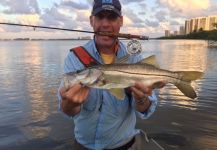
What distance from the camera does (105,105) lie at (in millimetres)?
4934

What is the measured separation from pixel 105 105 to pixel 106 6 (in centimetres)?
134

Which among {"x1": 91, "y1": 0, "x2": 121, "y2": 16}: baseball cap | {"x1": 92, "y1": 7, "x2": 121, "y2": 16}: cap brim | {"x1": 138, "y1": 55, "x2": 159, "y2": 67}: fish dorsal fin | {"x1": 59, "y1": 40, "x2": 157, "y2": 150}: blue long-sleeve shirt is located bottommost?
{"x1": 59, "y1": 40, "x2": 157, "y2": 150}: blue long-sleeve shirt

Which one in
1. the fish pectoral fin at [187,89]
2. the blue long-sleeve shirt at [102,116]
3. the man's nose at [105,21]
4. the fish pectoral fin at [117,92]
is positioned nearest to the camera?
the fish pectoral fin at [117,92]

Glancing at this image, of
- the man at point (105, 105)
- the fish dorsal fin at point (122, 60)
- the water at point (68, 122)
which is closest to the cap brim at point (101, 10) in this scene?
the man at point (105, 105)

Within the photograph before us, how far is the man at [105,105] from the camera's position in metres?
4.93

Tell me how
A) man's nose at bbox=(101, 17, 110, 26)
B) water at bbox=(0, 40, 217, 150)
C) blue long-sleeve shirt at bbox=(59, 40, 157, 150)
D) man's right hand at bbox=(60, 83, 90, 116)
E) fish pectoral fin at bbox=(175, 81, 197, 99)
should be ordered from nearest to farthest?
1. man's right hand at bbox=(60, 83, 90, 116)
2. fish pectoral fin at bbox=(175, 81, 197, 99)
3. blue long-sleeve shirt at bbox=(59, 40, 157, 150)
4. man's nose at bbox=(101, 17, 110, 26)
5. water at bbox=(0, 40, 217, 150)

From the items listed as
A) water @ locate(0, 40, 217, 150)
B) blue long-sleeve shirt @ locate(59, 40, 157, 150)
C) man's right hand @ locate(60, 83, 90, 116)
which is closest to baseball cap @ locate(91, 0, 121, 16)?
blue long-sleeve shirt @ locate(59, 40, 157, 150)

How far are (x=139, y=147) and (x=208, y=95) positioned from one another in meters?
18.7

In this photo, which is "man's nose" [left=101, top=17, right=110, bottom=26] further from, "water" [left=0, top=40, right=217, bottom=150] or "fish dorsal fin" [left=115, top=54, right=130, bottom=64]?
"water" [left=0, top=40, right=217, bottom=150]

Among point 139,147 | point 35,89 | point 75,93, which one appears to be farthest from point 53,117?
point 75,93

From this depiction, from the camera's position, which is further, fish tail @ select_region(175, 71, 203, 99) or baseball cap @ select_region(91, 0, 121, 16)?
baseball cap @ select_region(91, 0, 121, 16)

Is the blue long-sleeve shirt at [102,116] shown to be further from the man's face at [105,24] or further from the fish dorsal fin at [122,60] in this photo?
the fish dorsal fin at [122,60]

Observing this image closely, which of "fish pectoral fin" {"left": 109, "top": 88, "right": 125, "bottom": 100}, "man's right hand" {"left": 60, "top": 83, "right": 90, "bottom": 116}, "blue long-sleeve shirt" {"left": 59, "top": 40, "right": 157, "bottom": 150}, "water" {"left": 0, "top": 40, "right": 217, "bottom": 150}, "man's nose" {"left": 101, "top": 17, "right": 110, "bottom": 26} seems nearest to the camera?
"man's right hand" {"left": 60, "top": 83, "right": 90, "bottom": 116}

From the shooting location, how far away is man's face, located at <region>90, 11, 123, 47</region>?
4.97 m
